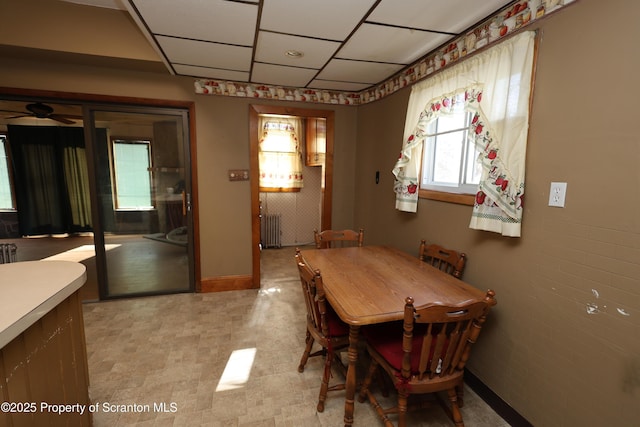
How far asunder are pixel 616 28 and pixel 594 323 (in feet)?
4.09

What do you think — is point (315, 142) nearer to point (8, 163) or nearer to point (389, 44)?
point (389, 44)

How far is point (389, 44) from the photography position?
209 cm

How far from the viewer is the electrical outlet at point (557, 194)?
1375 mm

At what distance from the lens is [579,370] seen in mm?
1326

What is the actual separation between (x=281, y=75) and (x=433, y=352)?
2670 millimetres

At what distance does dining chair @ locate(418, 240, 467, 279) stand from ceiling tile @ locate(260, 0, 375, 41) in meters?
1.64

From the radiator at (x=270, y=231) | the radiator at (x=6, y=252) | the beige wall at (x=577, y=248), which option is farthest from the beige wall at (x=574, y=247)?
the radiator at (x=6, y=252)

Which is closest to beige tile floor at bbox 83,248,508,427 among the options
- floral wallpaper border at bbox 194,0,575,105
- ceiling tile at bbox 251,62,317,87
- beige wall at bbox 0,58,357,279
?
beige wall at bbox 0,58,357,279

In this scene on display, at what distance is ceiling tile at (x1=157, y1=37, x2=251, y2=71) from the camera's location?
215 cm

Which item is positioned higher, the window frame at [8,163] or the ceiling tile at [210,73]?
the ceiling tile at [210,73]

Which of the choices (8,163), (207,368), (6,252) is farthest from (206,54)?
(8,163)

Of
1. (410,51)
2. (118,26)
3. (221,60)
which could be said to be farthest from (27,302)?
(410,51)

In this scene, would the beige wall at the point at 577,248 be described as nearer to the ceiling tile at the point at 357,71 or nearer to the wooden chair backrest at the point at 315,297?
the wooden chair backrest at the point at 315,297

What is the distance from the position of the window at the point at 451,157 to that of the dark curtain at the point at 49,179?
17.6ft
